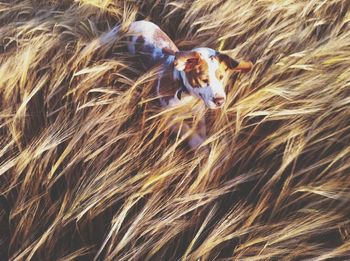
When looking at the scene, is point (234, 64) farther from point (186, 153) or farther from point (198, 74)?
point (186, 153)

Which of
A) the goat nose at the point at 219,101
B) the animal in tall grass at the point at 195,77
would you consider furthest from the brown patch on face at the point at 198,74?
the goat nose at the point at 219,101

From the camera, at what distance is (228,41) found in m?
2.19

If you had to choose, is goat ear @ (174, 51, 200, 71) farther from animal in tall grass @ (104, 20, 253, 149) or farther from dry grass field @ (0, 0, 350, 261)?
dry grass field @ (0, 0, 350, 261)

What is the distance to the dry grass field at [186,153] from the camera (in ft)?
4.89

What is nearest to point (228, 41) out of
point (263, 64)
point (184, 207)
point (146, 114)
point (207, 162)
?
point (263, 64)

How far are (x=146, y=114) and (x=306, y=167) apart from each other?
677 mm

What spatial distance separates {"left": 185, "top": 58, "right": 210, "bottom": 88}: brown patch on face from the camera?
1839 millimetres

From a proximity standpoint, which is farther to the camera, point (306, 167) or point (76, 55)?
point (76, 55)

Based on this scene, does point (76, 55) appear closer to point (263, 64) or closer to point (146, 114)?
point (146, 114)

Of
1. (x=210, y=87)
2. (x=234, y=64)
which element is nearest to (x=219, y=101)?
(x=210, y=87)

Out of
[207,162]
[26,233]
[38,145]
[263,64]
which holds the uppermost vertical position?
[263,64]

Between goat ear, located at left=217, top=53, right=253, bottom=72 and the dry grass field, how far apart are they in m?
0.06

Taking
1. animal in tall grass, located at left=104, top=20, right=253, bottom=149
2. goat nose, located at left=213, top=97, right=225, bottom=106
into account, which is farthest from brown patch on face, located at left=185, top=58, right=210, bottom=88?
goat nose, located at left=213, top=97, right=225, bottom=106

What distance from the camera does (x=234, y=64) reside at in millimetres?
1847
